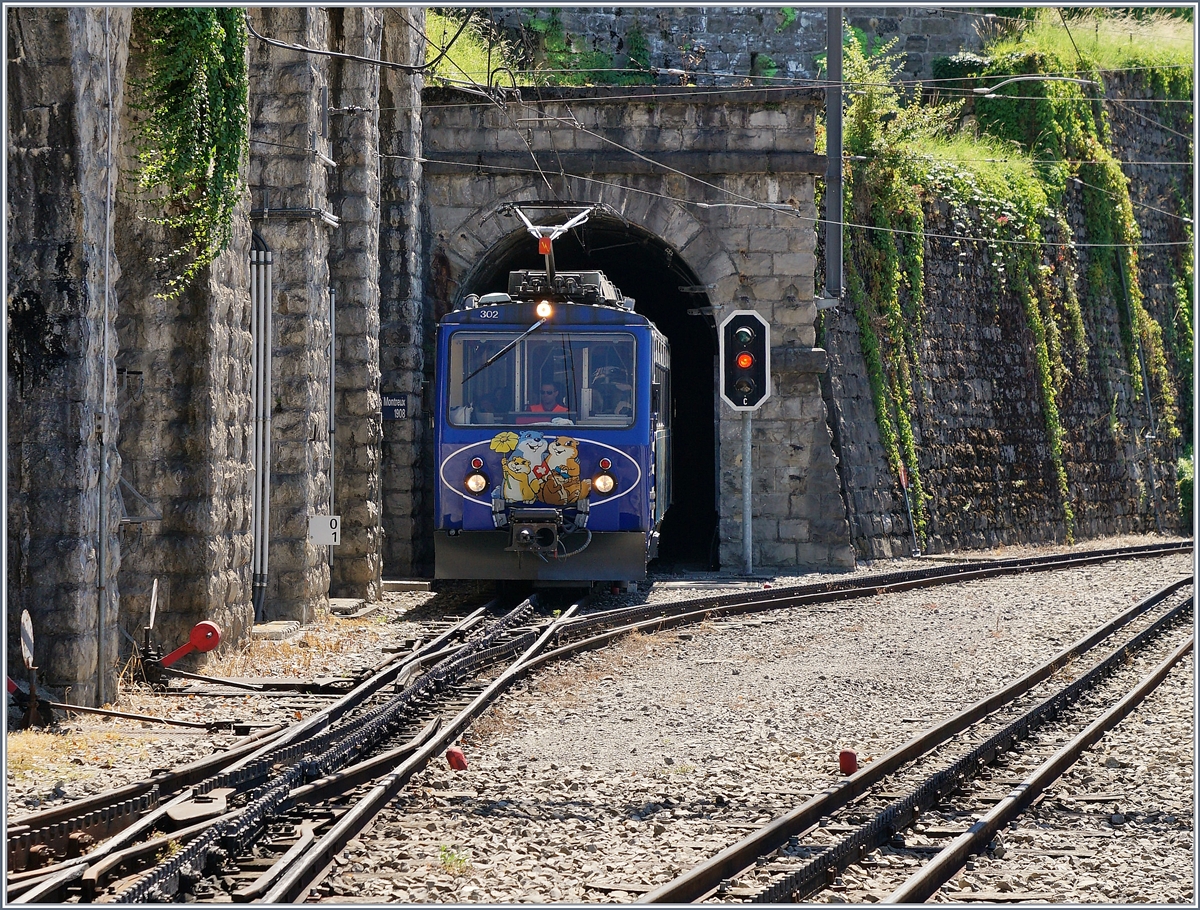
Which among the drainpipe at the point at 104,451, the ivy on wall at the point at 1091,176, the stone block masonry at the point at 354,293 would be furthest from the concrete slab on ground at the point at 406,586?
the ivy on wall at the point at 1091,176

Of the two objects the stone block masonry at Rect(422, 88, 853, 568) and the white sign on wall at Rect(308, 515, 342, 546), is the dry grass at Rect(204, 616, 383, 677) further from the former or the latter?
the stone block masonry at Rect(422, 88, 853, 568)

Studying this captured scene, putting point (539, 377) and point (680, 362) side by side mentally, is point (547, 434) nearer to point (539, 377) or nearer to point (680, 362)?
point (539, 377)

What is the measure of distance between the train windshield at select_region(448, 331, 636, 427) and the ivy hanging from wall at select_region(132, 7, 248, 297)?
3644mm

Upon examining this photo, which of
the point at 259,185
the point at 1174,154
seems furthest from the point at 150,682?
the point at 1174,154

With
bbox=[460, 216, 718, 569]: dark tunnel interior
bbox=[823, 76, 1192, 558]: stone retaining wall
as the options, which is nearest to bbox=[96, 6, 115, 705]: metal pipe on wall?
Answer: bbox=[460, 216, 718, 569]: dark tunnel interior

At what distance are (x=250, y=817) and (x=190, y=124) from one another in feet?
21.3

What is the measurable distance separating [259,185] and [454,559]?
13.4 ft

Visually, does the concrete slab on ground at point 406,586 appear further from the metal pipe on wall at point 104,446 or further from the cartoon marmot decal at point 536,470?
the metal pipe on wall at point 104,446

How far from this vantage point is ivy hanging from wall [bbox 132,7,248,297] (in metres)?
11.3

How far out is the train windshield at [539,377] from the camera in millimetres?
15344

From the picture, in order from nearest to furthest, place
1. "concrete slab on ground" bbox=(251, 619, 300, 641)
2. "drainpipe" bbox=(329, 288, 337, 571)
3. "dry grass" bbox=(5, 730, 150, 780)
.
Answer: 1. "dry grass" bbox=(5, 730, 150, 780)
2. "concrete slab on ground" bbox=(251, 619, 300, 641)
3. "drainpipe" bbox=(329, 288, 337, 571)

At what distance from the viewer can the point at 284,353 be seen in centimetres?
1479

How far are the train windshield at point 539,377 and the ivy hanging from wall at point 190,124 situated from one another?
364cm

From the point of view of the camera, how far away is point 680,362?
28.3m
